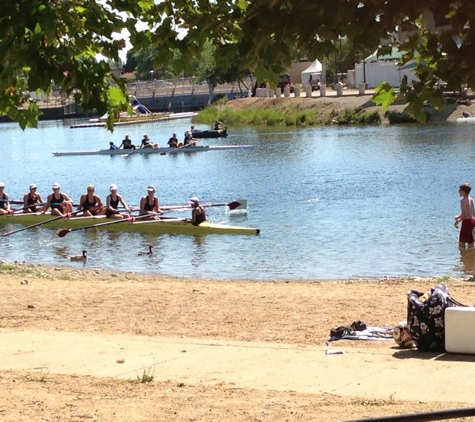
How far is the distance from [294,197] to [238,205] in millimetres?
4674

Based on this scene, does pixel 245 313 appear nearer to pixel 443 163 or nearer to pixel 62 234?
pixel 62 234

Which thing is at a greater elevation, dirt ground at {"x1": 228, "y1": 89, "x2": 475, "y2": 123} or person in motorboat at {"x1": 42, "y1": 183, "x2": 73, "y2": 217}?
dirt ground at {"x1": 228, "y1": 89, "x2": 475, "y2": 123}

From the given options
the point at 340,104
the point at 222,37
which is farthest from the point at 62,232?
the point at 340,104

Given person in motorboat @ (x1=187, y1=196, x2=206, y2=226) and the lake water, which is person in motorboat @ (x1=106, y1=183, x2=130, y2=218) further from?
person in motorboat @ (x1=187, y1=196, x2=206, y2=226)

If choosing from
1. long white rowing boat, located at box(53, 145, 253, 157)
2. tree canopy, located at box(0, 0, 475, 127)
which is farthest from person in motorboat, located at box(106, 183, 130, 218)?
long white rowing boat, located at box(53, 145, 253, 157)

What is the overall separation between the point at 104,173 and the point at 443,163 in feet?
54.8

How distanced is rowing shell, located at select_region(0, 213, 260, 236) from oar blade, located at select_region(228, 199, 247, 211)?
10.8 feet

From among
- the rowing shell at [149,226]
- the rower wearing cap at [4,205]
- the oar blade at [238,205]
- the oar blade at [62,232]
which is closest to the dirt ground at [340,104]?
the oar blade at [238,205]

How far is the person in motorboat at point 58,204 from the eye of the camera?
2705cm

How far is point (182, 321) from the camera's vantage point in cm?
1249

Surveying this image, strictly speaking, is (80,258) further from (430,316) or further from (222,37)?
(222,37)

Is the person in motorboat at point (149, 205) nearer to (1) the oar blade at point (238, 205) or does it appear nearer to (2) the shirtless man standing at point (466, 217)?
(1) the oar blade at point (238, 205)

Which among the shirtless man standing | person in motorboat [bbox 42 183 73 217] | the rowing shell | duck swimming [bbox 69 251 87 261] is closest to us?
the shirtless man standing

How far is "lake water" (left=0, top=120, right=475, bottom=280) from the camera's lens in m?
20.8
